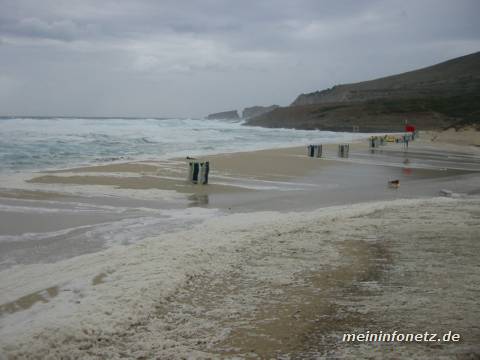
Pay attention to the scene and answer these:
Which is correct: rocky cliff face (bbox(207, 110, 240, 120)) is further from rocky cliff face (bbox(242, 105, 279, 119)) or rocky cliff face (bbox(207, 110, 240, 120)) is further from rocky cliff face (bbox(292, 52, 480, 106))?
rocky cliff face (bbox(292, 52, 480, 106))

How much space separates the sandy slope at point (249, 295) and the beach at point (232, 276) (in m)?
0.02

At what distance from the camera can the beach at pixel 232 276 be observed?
3.21 meters

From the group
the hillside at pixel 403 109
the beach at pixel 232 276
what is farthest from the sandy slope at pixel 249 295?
the hillside at pixel 403 109

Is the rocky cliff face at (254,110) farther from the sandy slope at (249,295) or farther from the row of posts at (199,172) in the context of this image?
the sandy slope at (249,295)

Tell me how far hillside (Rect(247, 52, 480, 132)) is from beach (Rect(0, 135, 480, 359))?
4657cm

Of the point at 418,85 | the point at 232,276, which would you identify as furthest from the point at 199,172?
the point at 418,85

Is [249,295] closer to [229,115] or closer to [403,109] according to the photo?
[403,109]

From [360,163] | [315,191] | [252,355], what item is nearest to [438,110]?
[360,163]

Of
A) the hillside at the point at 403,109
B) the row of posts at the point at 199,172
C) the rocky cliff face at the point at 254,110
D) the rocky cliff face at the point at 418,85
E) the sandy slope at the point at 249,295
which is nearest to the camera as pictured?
the sandy slope at the point at 249,295

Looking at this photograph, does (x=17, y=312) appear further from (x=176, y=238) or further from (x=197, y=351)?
(x=176, y=238)

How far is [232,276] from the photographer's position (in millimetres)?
4539

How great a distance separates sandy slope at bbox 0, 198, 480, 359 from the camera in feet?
10.3

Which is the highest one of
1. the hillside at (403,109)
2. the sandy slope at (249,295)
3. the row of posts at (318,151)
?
the hillside at (403,109)

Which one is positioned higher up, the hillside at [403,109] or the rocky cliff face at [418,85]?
the rocky cliff face at [418,85]
